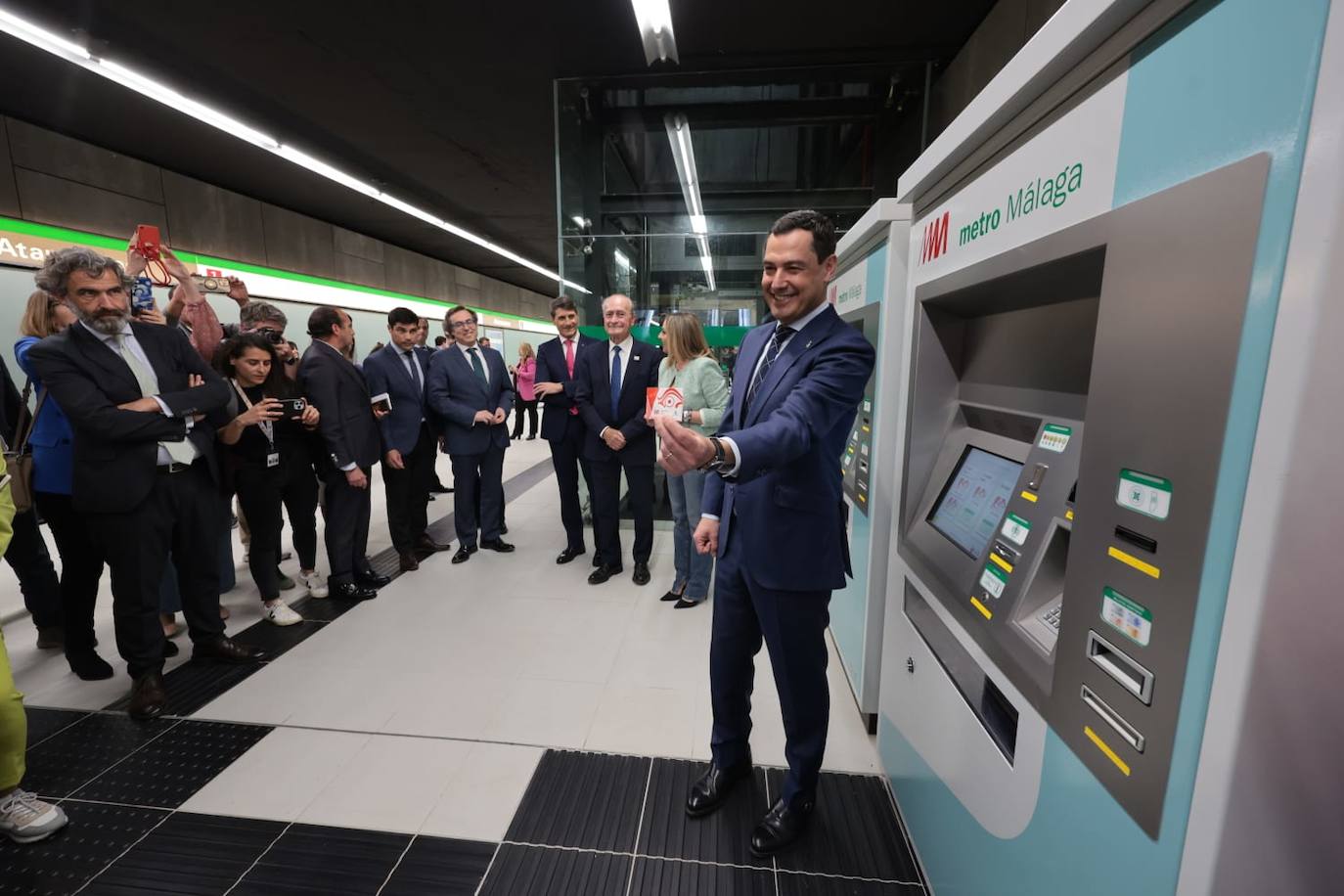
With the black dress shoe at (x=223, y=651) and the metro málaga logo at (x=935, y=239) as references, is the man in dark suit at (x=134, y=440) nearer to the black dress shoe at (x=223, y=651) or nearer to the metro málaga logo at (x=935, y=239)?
the black dress shoe at (x=223, y=651)

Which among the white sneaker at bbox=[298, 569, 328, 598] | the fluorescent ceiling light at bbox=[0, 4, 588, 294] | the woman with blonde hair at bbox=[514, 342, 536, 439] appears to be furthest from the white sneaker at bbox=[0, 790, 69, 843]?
the woman with blonde hair at bbox=[514, 342, 536, 439]

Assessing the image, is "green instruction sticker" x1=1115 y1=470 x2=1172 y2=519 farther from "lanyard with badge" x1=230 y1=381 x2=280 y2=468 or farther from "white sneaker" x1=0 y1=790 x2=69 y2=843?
"lanyard with badge" x1=230 y1=381 x2=280 y2=468

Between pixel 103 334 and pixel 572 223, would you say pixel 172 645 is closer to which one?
pixel 103 334

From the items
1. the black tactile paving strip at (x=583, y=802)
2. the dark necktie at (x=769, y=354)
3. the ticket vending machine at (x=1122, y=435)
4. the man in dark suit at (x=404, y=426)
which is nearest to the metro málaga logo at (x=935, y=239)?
the ticket vending machine at (x=1122, y=435)

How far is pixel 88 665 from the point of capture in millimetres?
2557

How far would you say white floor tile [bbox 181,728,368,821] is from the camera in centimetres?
187

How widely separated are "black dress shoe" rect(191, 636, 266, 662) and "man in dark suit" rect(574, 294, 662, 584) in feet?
6.01

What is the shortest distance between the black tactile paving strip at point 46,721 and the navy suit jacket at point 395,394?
1.89 metres

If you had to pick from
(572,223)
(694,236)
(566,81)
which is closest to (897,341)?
(694,236)

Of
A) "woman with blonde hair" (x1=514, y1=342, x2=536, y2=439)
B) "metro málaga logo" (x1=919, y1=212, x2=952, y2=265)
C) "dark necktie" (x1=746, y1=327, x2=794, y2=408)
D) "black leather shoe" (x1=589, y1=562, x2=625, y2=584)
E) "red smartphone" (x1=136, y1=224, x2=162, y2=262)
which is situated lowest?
"black leather shoe" (x1=589, y1=562, x2=625, y2=584)

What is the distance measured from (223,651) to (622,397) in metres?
2.43

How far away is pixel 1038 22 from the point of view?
295 centimetres

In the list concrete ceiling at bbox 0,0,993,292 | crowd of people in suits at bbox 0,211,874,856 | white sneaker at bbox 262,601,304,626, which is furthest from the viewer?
concrete ceiling at bbox 0,0,993,292

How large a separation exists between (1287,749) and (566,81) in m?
5.77
